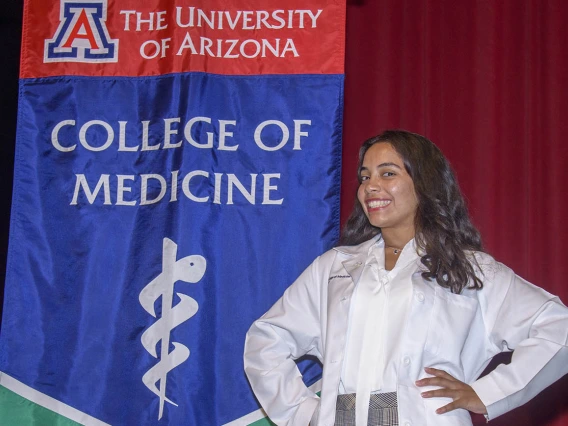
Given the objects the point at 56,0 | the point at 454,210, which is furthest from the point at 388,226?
the point at 56,0

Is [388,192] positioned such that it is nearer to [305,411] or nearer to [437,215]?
[437,215]

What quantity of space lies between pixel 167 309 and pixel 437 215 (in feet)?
3.34

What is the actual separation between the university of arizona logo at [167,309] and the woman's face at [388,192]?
2.34 feet

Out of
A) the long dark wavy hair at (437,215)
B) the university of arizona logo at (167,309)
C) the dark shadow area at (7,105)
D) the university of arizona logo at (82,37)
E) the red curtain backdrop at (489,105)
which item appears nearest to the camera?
the long dark wavy hair at (437,215)

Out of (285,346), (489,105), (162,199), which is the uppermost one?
(489,105)

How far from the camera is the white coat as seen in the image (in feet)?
7.63

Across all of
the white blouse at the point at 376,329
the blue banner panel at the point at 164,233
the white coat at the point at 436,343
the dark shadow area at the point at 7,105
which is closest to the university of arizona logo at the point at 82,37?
the blue banner panel at the point at 164,233

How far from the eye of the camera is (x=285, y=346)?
8.66 feet

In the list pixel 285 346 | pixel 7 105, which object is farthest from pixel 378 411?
pixel 7 105

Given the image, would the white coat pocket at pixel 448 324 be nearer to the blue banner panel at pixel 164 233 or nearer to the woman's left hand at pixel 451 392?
the woman's left hand at pixel 451 392

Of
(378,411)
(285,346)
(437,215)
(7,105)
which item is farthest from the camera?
(7,105)

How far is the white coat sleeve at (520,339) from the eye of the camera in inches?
92.2

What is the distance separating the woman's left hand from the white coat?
2 centimetres

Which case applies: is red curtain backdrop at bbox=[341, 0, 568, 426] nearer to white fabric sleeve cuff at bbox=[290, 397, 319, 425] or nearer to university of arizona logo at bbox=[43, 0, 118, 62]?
university of arizona logo at bbox=[43, 0, 118, 62]
